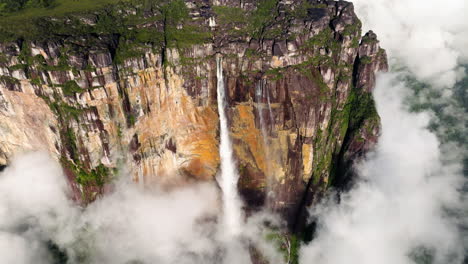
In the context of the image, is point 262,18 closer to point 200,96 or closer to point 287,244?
point 200,96

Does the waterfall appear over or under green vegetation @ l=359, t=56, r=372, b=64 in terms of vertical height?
under

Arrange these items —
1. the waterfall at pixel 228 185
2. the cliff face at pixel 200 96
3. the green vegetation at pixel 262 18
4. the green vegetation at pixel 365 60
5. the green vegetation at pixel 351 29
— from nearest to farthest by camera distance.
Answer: the cliff face at pixel 200 96
the green vegetation at pixel 262 18
the green vegetation at pixel 351 29
the waterfall at pixel 228 185
the green vegetation at pixel 365 60

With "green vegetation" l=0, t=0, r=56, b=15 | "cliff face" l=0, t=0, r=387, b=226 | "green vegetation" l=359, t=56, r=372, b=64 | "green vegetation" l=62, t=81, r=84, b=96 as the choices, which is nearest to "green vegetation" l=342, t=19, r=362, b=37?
"cliff face" l=0, t=0, r=387, b=226

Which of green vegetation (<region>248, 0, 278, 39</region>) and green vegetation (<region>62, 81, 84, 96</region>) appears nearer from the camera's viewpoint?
green vegetation (<region>62, 81, 84, 96</region>)

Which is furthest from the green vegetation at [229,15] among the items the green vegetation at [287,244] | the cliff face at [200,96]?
the green vegetation at [287,244]

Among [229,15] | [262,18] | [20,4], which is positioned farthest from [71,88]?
[262,18]

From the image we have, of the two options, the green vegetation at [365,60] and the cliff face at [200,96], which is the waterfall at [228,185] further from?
the green vegetation at [365,60]

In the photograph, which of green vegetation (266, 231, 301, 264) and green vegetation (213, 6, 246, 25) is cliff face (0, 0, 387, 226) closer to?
green vegetation (213, 6, 246, 25)

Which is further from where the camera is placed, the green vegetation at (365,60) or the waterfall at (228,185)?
the green vegetation at (365,60)
